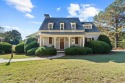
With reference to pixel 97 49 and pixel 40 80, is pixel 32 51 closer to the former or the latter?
pixel 97 49

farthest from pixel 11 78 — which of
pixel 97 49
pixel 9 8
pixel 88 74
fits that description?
pixel 97 49

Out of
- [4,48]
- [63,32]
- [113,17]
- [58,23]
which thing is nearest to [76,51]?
[63,32]

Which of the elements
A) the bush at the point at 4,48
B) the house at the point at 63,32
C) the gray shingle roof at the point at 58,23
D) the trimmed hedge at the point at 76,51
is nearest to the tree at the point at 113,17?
the house at the point at 63,32

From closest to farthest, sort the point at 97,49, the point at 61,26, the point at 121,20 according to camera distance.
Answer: the point at 97,49 → the point at 61,26 → the point at 121,20

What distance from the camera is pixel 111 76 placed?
9484mm

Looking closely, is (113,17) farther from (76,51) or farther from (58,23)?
(76,51)

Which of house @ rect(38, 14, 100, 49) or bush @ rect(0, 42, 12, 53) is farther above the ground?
house @ rect(38, 14, 100, 49)

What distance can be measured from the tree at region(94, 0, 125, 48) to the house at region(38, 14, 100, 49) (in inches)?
430

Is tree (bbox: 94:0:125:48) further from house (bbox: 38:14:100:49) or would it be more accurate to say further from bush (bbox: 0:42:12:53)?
bush (bbox: 0:42:12:53)

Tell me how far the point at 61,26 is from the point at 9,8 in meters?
9.33

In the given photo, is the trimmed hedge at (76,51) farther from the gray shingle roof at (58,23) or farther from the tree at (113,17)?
the tree at (113,17)

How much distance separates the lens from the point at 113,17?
38969 mm

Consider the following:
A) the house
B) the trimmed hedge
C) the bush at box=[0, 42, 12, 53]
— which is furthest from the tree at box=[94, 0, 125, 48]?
the bush at box=[0, 42, 12, 53]

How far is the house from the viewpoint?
25.5 metres
